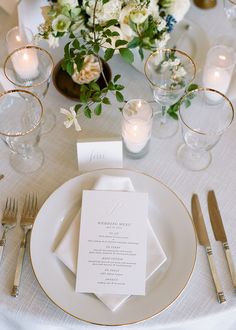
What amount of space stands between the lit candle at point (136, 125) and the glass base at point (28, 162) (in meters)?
0.22

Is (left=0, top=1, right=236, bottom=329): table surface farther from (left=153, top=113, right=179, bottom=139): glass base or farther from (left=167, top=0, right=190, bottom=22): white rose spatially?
(left=167, top=0, right=190, bottom=22): white rose

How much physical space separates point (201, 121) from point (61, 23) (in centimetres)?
43

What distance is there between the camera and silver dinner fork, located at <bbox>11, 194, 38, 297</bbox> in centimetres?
97

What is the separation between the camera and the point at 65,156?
1.17 m

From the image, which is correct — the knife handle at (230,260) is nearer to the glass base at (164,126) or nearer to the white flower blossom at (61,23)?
the glass base at (164,126)

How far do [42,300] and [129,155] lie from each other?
41 centimetres

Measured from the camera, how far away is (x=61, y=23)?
109 centimetres

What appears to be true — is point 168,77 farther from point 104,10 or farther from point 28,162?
point 28,162

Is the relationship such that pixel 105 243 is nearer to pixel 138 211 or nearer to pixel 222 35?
pixel 138 211

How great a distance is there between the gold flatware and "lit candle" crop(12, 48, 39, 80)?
1.72 ft

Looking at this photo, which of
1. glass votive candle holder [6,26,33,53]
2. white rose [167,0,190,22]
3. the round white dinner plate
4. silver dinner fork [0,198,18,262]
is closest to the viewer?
the round white dinner plate

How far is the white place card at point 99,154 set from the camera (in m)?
1.08

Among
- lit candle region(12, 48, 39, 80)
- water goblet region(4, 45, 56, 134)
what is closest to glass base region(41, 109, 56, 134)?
water goblet region(4, 45, 56, 134)

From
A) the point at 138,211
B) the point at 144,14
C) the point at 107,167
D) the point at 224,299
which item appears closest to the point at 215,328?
the point at 224,299
